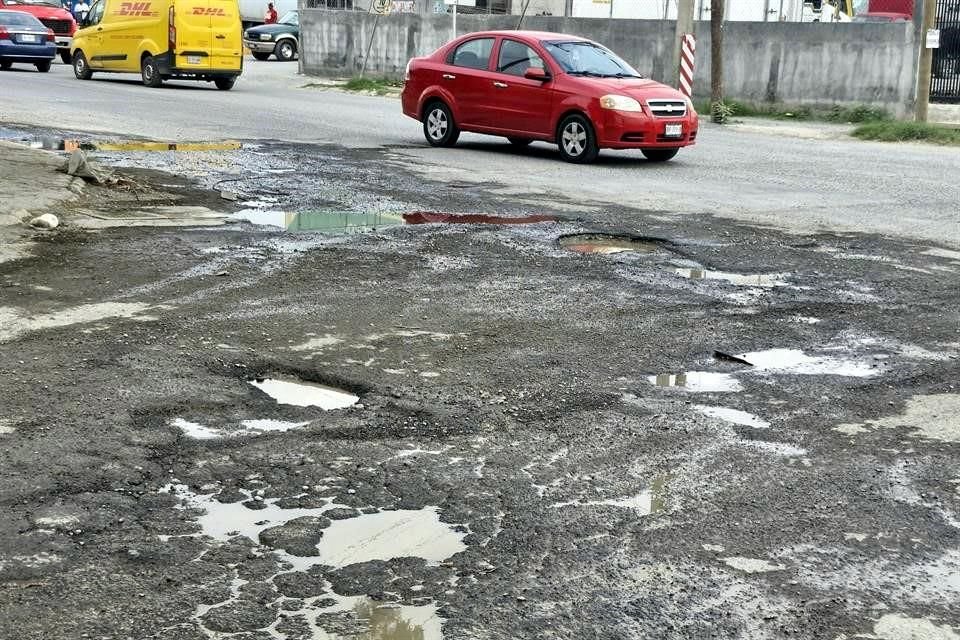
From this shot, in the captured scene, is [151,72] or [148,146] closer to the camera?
[148,146]

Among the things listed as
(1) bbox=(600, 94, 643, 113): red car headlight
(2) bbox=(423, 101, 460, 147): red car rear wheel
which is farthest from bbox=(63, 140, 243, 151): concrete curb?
(1) bbox=(600, 94, 643, 113): red car headlight

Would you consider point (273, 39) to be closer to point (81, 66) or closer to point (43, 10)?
point (43, 10)

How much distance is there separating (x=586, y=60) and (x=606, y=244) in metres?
7.77

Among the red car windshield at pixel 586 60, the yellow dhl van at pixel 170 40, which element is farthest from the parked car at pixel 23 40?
the red car windshield at pixel 586 60

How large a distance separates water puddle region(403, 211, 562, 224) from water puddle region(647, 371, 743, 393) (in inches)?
196

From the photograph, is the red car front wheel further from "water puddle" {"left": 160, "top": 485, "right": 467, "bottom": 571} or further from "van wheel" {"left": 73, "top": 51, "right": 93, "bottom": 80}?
"van wheel" {"left": 73, "top": 51, "right": 93, "bottom": 80}

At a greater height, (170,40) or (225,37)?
(225,37)

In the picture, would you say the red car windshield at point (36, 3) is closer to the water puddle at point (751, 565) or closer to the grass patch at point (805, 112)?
the grass patch at point (805, 112)

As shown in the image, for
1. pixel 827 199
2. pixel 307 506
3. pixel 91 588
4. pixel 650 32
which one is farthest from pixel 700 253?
pixel 650 32

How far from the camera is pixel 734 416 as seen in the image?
18.9 feet

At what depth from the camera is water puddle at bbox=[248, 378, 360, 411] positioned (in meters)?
5.83

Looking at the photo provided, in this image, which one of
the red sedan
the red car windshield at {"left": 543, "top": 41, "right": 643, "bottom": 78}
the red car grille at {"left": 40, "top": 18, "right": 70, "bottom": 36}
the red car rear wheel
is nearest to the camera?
the red sedan

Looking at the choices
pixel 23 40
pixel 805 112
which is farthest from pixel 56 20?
pixel 805 112

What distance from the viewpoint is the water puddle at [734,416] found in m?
5.65
